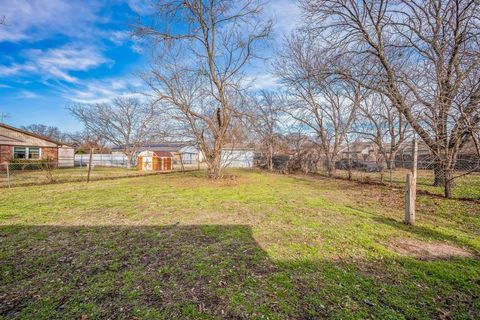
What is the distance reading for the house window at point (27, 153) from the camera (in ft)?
61.2

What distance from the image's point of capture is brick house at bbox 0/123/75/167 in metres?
17.7

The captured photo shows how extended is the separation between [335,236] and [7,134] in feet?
83.0

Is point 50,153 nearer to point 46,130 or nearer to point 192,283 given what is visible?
point 192,283

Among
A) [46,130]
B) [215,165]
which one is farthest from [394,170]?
[46,130]

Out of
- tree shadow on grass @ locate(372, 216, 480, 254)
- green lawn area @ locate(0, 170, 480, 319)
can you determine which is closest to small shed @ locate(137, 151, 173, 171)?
green lawn area @ locate(0, 170, 480, 319)

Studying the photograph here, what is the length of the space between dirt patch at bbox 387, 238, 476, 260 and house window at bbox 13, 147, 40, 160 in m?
26.1

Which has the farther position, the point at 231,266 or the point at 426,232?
the point at 426,232

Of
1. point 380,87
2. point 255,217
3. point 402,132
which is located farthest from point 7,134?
point 402,132

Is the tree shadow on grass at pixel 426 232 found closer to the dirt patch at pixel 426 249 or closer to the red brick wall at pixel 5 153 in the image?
the dirt patch at pixel 426 249

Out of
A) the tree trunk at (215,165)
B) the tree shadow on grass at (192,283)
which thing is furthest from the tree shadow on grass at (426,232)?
the tree trunk at (215,165)

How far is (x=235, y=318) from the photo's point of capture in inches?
74.4

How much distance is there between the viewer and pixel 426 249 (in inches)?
130

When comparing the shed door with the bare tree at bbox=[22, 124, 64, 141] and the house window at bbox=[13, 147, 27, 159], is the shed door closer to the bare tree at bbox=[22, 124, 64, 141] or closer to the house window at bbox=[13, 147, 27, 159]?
the house window at bbox=[13, 147, 27, 159]

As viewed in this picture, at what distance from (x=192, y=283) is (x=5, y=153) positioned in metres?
24.1
